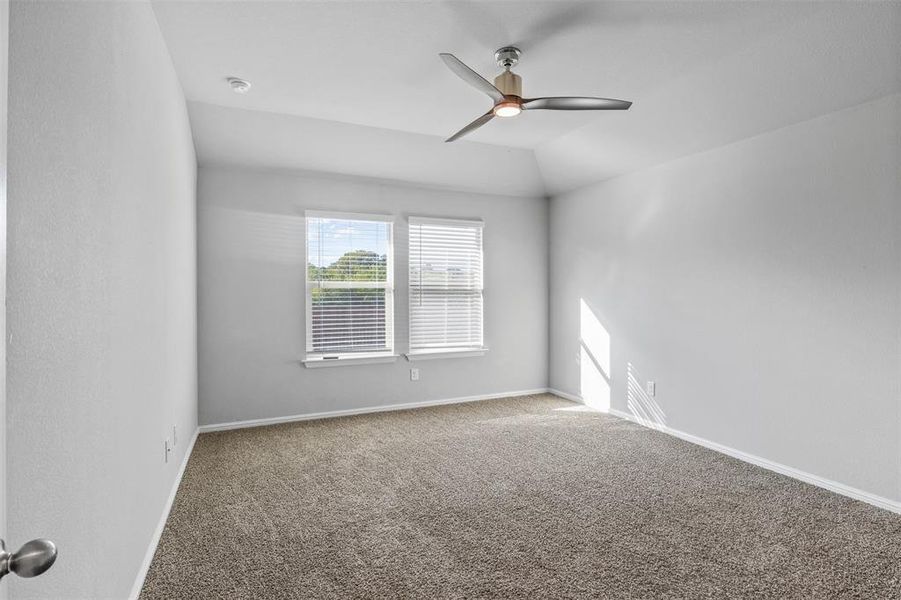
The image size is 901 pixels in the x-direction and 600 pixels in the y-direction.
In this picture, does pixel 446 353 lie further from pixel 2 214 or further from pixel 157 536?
pixel 2 214

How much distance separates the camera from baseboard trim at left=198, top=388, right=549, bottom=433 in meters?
4.52

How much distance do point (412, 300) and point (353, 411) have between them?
1.30 m

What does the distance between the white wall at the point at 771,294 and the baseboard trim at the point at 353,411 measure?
3.59 feet

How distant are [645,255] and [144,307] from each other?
4.02 m

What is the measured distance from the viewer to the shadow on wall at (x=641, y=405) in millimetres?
4492

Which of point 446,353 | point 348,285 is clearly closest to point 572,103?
point 348,285

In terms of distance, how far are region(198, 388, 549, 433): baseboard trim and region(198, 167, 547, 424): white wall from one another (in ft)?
0.15

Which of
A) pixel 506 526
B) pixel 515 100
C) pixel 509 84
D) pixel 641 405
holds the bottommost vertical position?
pixel 506 526

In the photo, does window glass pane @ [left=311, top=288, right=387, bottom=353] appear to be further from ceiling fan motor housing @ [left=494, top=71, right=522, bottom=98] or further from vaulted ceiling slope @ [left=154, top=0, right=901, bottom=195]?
ceiling fan motor housing @ [left=494, top=71, right=522, bottom=98]

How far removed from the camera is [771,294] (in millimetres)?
3576

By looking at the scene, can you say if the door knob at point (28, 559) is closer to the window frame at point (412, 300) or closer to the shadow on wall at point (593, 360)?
the window frame at point (412, 300)

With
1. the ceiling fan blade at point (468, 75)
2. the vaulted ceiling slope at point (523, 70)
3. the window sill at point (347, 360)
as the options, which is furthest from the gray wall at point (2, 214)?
the window sill at point (347, 360)

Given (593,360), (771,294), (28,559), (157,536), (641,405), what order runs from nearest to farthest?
(28,559)
(157,536)
(771,294)
(641,405)
(593,360)

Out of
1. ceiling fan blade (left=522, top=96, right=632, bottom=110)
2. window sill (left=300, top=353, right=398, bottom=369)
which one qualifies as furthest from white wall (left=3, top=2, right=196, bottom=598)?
window sill (left=300, top=353, right=398, bottom=369)
